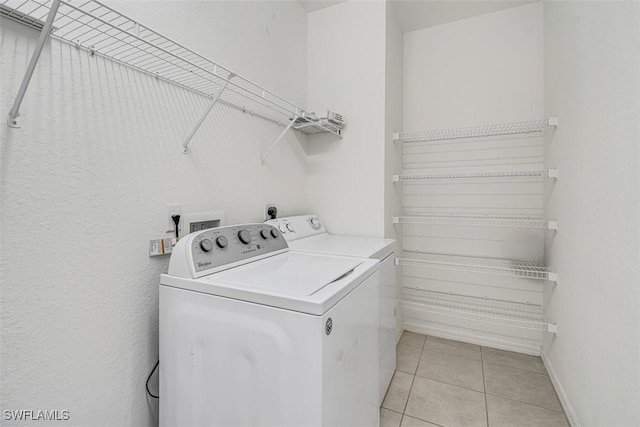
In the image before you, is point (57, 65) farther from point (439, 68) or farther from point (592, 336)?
point (439, 68)

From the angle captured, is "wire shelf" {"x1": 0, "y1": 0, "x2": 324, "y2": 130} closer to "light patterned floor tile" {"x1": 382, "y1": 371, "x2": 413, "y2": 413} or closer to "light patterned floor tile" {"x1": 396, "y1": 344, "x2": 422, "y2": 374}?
"light patterned floor tile" {"x1": 382, "y1": 371, "x2": 413, "y2": 413}

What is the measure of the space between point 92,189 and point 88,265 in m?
0.26

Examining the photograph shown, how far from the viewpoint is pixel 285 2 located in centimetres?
207

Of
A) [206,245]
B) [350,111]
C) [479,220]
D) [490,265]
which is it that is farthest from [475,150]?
[206,245]

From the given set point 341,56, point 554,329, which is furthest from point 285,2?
point 554,329

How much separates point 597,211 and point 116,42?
2.05m

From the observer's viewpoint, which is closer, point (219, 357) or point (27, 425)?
point (27, 425)

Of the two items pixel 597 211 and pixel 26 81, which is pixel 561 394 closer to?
pixel 597 211

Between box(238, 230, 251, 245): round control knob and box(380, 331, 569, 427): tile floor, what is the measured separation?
1.24 m

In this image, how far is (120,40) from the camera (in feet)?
2.97

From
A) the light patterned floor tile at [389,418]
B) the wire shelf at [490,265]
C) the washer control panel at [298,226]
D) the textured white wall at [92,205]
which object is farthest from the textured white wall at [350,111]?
A: the light patterned floor tile at [389,418]

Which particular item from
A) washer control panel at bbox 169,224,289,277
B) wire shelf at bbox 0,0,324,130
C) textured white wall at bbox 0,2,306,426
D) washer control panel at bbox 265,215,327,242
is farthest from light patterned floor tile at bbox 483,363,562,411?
wire shelf at bbox 0,0,324,130

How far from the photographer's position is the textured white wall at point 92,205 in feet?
2.65

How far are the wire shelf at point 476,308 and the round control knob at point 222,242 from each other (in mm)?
1751
